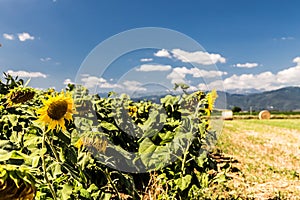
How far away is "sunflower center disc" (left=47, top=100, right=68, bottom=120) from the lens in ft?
5.25

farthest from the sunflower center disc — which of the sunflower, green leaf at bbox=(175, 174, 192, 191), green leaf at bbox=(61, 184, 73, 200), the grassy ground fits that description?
the grassy ground

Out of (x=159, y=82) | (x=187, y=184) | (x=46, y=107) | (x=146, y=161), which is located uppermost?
(x=159, y=82)

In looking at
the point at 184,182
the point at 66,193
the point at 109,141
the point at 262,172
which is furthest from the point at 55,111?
the point at 262,172

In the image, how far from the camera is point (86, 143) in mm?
2252

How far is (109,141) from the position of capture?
2.88m

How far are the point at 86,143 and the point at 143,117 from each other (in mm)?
2097

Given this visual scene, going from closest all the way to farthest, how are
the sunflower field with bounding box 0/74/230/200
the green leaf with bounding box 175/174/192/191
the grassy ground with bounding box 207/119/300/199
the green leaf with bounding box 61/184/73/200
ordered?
the green leaf with bounding box 61/184/73/200
the sunflower field with bounding box 0/74/230/200
the green leaf with bounding box 175/174/192/191
the grassy ground with bounding box 207/119/300/199

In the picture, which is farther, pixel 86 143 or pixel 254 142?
pixel 254 142

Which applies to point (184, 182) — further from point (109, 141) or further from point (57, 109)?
point (57, 109)

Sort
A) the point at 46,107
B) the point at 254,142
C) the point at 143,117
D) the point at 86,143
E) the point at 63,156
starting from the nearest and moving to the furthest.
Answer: the point at 46,107 → the point at 63,156 → the point at 86,143 → the point at 143,117 → the point at 254,142

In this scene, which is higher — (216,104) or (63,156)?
(216,104)

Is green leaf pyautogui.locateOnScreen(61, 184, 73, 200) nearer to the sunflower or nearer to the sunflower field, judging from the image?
the sunflower field

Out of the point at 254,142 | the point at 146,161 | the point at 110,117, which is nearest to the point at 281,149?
the point at 254,142

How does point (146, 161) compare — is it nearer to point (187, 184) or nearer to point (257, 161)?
point (187, 184)
